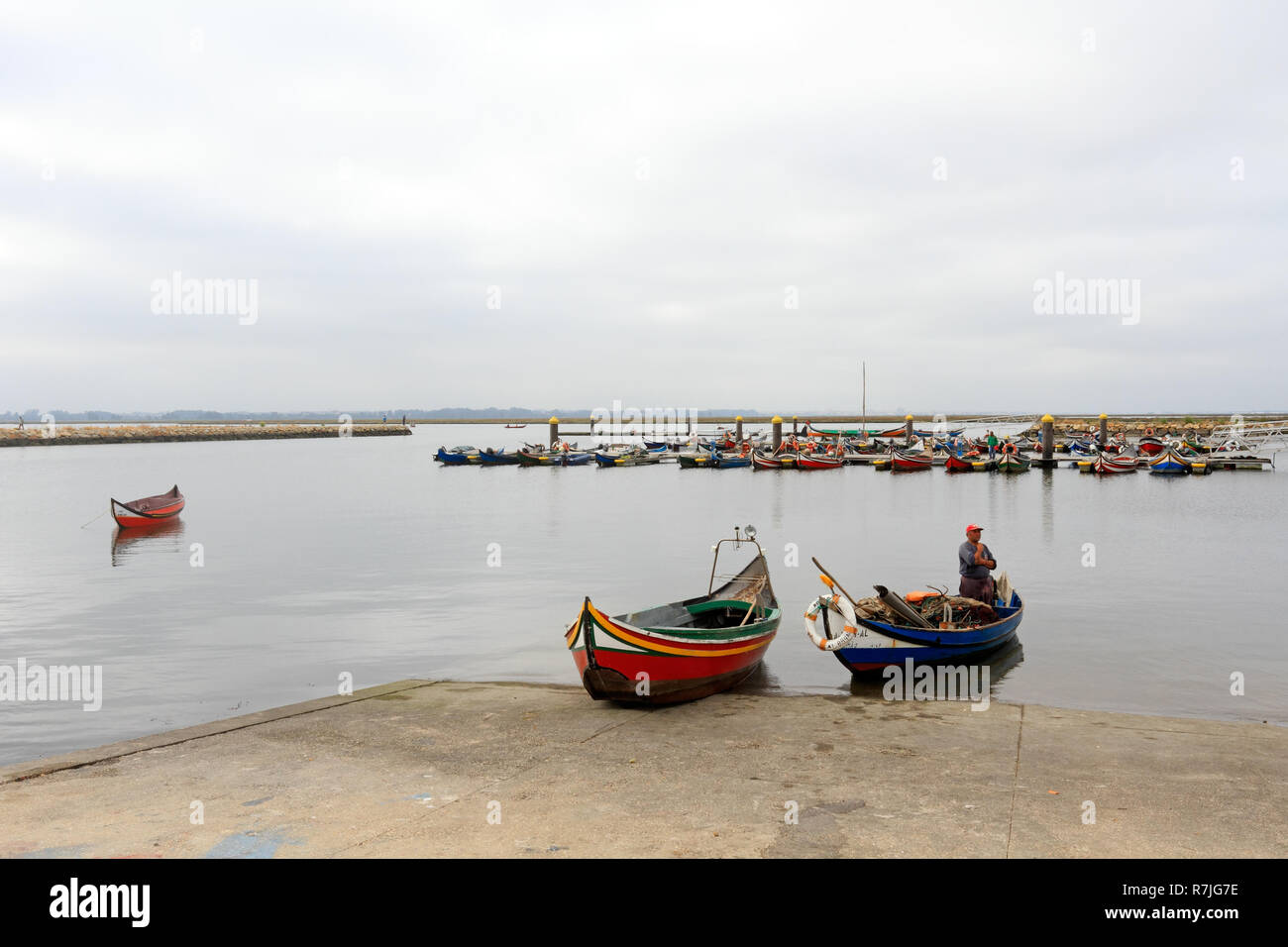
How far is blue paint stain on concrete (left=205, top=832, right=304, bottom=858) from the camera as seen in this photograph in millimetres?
6980

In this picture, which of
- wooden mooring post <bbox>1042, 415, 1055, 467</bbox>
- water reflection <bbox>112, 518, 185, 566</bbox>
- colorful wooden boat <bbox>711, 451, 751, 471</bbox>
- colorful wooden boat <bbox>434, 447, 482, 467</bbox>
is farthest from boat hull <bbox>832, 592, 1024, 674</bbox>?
colorful wooden boat <bbox>434, 447, 482, 467</bbox>

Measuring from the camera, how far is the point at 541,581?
27719 millimetres

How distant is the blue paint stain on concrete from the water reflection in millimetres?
28862

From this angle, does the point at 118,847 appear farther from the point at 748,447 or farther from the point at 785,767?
the point at 748,447

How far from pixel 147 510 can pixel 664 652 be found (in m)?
37.7

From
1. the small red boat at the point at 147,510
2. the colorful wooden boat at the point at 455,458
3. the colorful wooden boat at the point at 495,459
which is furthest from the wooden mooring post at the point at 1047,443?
the small red boat at the point at 147,510

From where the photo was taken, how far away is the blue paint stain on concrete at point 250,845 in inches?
275

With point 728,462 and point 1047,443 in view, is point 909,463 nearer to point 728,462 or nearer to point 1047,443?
point 1047,443

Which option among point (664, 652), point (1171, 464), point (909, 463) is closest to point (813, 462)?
point (909, 463)

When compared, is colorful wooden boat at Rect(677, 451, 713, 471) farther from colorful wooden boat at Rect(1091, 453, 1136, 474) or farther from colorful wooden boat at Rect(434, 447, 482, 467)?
colorful wooden boat at Rect(1091, 453, 1136, 474)

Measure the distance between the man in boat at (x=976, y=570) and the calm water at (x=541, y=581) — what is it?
1528 mm
